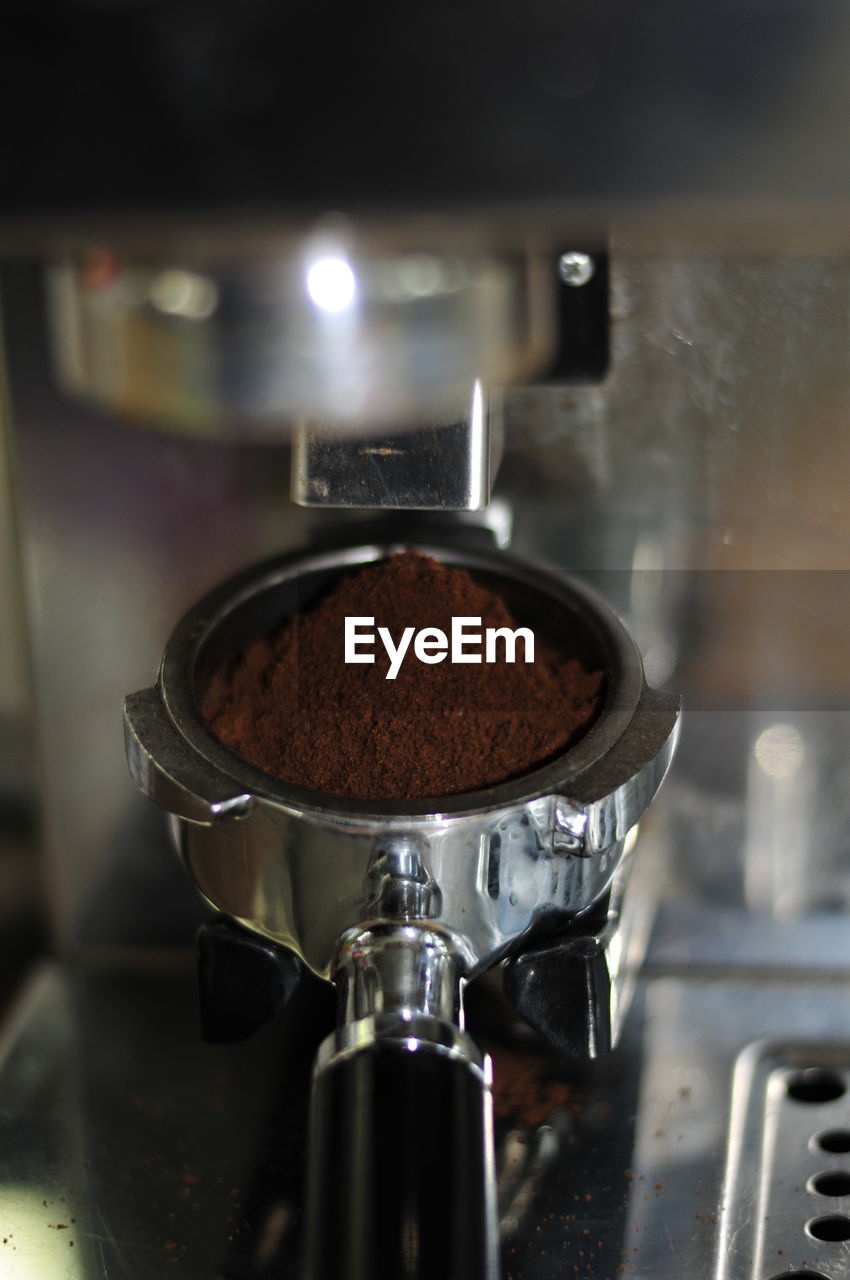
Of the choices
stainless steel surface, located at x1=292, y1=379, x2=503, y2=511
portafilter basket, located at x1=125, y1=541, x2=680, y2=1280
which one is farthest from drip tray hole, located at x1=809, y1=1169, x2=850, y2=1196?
stainless steel surface, located at x1=292, y1=379, x2=503, y2=511

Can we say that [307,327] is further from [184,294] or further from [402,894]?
[402,894]

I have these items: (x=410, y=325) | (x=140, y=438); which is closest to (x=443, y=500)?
(x=410, y=325)

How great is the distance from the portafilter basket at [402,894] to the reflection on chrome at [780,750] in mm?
114

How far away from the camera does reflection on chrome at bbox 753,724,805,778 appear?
47 cm

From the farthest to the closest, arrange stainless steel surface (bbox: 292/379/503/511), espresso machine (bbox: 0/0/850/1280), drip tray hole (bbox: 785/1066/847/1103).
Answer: drip tray hole (bbox: 785/1066/847/1103), stainless steel surface (bbox: 292/379/503/511), espresso machine (bbox: 0/0/850/1280)

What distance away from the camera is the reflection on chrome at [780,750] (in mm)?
467

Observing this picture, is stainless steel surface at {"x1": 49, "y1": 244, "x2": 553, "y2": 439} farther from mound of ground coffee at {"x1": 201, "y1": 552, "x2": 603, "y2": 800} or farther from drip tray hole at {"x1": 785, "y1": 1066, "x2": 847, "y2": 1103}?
drip tray hole at {"x1": 785, "y1": 1066, "x2": 847, "y2": 1103}

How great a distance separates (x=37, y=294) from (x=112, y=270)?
18cm

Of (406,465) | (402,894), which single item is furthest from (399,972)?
(406,465)

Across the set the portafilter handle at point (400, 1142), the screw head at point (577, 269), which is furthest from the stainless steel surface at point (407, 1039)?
the screw head at point (577, 269)

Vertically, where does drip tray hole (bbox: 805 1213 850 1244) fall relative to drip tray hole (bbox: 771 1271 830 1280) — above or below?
above

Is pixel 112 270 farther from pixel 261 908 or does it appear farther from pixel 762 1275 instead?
pixel 762 1275

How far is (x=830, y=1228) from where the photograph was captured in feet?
1.21

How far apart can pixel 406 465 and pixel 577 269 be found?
0.30 feet
